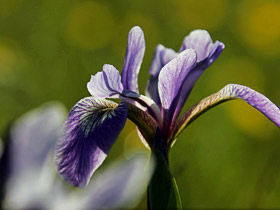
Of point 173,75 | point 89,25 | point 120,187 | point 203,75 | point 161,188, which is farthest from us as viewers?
point 89,25

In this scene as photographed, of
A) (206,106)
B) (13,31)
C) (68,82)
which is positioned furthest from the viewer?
(13,31)

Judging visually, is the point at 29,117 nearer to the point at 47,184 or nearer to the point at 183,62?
the point at 47,184

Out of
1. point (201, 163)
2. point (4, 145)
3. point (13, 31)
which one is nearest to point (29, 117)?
point (4, 145)

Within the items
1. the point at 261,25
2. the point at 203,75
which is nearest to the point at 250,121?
the point at 203,75

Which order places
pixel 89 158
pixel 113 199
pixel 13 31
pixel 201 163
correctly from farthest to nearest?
1. pixel 13 31
2. pixel 201 163
3. pixel 89 158
4. pixel 113 199

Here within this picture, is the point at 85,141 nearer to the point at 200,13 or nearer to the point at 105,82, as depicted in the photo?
the point at 105,82

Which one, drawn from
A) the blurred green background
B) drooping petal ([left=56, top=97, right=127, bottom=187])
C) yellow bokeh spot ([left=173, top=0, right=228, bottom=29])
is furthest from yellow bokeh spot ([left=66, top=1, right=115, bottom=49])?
drooping petal ([left=56, top=97, right=127, bottom=187])
